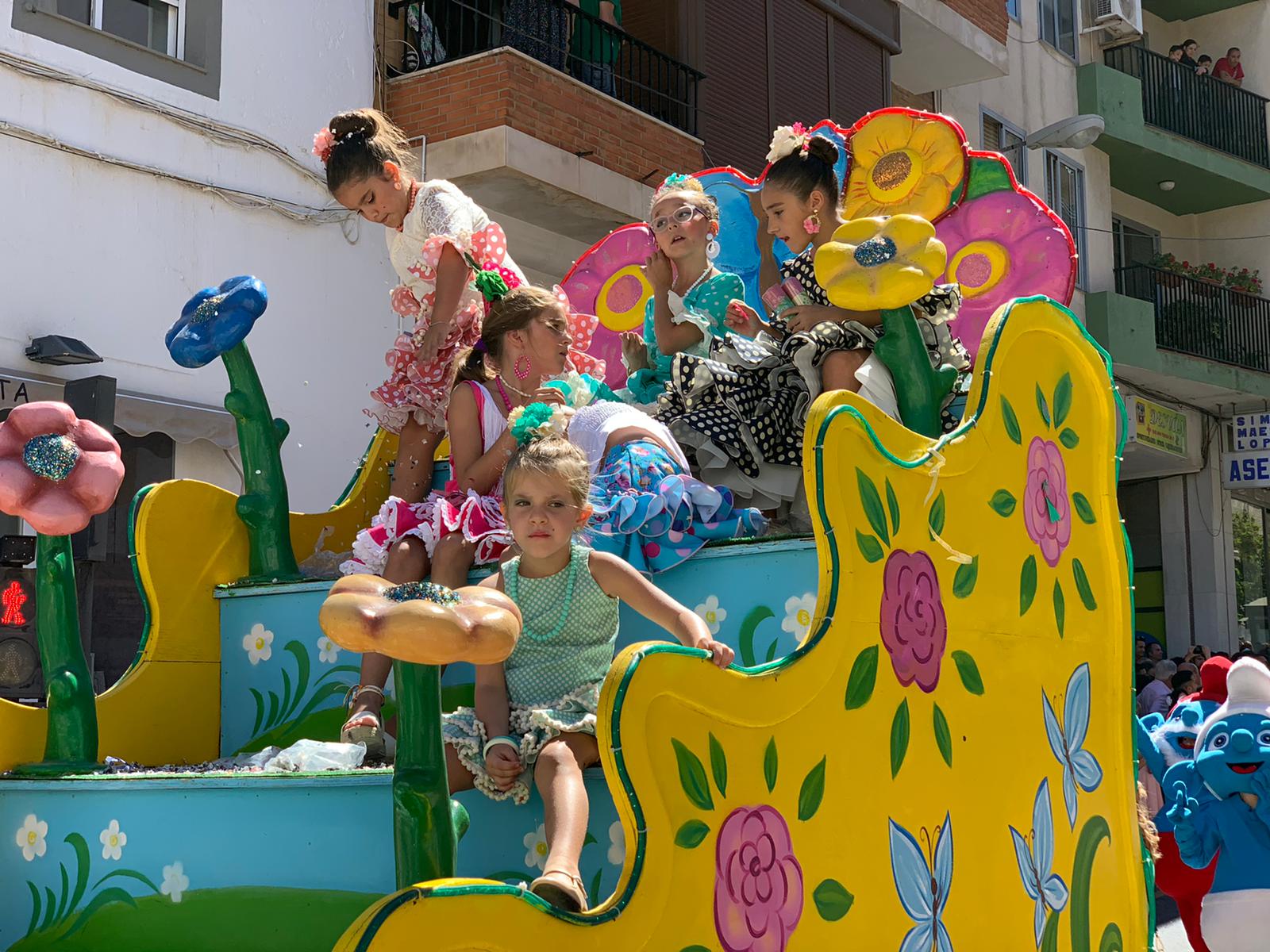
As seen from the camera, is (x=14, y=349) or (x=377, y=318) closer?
(x=14, y=349)

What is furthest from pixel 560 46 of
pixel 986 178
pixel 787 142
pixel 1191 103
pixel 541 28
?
pixel 1191 103

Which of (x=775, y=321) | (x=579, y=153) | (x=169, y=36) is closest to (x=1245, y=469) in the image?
(x=579, y=153)

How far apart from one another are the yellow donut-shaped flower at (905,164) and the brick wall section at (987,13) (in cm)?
1050

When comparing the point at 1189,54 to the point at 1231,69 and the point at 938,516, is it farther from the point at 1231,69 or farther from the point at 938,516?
the point at 938,516

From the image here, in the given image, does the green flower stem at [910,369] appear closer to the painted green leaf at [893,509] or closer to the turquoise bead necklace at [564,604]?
the painted green leaf at [893,509]

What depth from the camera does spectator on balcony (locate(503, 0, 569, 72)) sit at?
35.1 ft

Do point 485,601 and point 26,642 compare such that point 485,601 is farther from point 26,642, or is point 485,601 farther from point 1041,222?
point 26,642

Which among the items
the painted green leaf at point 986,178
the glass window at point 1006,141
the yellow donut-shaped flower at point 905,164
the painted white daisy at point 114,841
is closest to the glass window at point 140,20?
the yellow donut-shaped flower at point 905,164

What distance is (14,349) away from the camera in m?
8.56

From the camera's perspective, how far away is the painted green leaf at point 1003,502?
148 inches

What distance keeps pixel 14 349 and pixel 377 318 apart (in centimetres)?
265

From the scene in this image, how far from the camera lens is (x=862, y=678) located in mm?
3137

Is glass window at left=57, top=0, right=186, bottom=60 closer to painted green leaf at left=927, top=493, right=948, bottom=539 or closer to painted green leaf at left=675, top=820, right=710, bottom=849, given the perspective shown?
painted green leaf at left=927, top=493, right=948, bottom=539

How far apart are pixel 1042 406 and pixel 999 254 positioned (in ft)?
4.12
